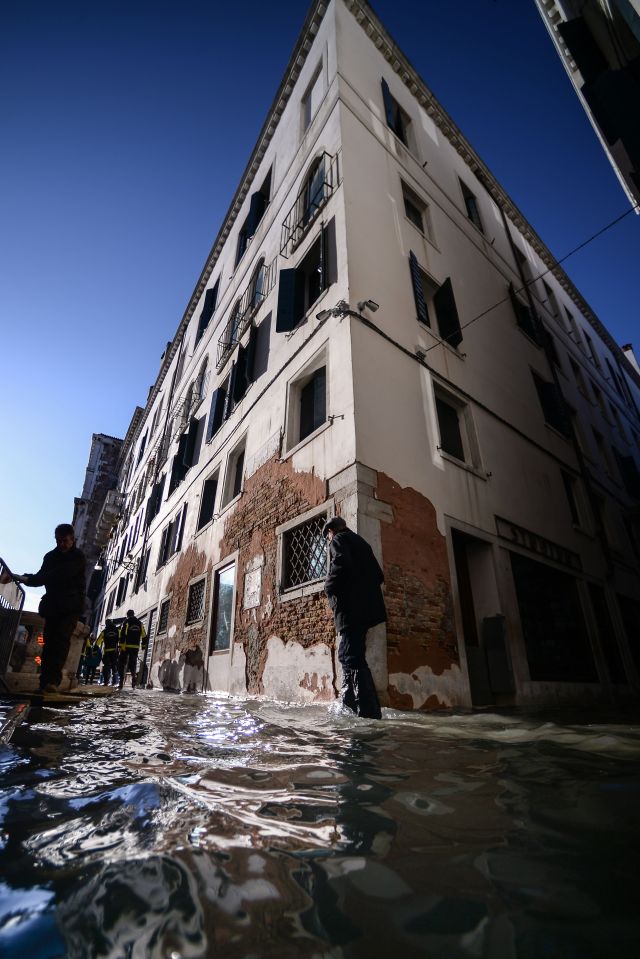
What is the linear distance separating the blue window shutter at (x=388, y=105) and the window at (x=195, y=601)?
1062 cm

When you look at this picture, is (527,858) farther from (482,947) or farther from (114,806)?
(114,806)

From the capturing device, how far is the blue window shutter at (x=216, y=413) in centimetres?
1045

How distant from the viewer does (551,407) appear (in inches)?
405

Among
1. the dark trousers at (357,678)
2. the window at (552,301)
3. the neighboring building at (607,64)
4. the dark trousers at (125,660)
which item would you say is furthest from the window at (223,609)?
the window at (552,301)

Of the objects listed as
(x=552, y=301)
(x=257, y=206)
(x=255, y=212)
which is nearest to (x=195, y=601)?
(x=255, y=212)

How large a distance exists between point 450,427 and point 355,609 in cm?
451

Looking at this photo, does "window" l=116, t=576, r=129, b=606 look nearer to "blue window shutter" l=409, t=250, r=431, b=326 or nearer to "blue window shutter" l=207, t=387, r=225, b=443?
"blue window shutter" l=207, t=387, r=225, b=443

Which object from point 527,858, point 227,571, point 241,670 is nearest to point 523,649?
point 241,670

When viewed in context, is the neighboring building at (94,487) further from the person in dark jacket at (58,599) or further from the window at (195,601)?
the person in dark jacket at (58,599)

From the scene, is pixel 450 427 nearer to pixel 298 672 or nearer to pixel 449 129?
pixel 298 672

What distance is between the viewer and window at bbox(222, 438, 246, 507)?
346 inches

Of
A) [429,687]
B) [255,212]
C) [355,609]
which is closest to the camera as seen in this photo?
[355,609]

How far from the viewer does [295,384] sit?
23.4ft

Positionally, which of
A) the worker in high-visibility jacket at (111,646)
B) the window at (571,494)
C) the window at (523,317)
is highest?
the window at (523,317)
